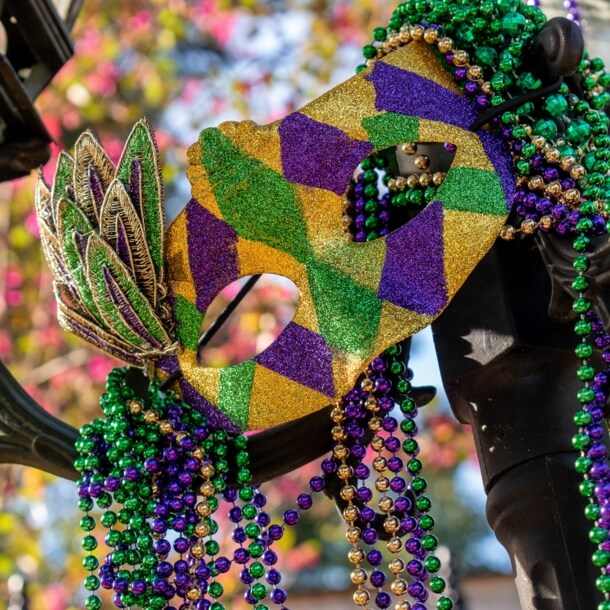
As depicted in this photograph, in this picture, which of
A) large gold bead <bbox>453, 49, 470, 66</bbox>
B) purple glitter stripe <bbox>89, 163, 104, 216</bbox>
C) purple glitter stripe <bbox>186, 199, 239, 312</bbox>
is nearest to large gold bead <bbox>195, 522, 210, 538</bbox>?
purple glitter stripe <bbox>186, 199, 239, 312</bbox>

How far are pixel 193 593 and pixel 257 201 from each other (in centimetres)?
41

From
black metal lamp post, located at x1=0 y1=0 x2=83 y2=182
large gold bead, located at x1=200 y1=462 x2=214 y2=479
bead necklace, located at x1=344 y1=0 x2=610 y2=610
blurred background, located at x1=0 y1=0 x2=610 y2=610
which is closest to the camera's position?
bead necklace, located at x1=344 y1=0 x2=610 y2=610

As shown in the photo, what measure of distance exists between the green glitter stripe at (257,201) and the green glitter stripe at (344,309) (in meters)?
0.03

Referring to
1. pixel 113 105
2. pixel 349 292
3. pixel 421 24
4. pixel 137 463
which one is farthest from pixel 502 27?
pixel 113 105

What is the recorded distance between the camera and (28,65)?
159cm

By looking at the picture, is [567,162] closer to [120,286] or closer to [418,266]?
[418,266]

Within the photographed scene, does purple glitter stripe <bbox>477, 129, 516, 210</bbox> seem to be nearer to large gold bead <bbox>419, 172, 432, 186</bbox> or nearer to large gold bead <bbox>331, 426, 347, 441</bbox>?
large gold bead <bbox>419, 172, 432, 186</bbox>

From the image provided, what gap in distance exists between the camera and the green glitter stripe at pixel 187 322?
118 cm

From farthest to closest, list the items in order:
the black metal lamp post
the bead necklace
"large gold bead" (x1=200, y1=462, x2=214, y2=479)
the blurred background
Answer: the blurred background, the black metal lamp post, "large gold bead" (x1=200, y1=462, x2=214, y2=479), the bead necklace

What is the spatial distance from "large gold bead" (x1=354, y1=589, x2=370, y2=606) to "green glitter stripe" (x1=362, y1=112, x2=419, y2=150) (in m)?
0.46

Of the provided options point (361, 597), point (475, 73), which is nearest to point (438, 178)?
point (475, 73)

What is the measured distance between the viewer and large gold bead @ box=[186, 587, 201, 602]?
1155 millimetres

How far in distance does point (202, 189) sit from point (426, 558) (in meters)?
0.45

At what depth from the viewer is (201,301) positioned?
1.18 meters
